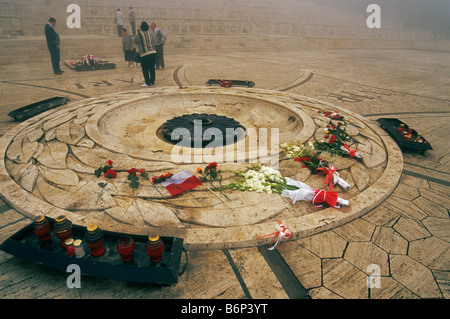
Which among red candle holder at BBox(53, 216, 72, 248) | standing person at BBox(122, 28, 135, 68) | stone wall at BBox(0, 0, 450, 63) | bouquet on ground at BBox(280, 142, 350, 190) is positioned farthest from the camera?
stone wall at BBox(0, 0, 450, 63)

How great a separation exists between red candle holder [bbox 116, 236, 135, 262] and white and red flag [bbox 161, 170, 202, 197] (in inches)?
40.0

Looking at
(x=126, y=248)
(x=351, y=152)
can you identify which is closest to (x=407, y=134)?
(x=351, y=152)

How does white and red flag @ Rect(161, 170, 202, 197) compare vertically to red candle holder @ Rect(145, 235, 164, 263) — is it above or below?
above

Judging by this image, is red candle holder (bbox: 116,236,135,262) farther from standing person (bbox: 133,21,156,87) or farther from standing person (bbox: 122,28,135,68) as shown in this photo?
standing person (bbox: 122,28,135,68)

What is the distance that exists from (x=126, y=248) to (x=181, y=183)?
1287 mm

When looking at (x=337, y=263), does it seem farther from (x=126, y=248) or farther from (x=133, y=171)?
(x=133, y=171)

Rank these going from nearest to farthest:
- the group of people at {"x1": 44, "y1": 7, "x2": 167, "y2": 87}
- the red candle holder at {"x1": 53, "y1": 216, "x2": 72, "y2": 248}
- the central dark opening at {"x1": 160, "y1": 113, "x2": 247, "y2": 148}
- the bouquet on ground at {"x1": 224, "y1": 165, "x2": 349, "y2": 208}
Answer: the red candle holder at {"x1": 53, "y1": 216, "x2": 72, "y2": 248}
the bouquet on ground at {"x1": 224, "y1": 165, "x2": 349, "y2": 208}
the central dark opening at {"x1": 160, "y1": 113, "x2": 247, "y2": 148}
the group of people at {"x1": 44, "y1": 7, "x2": 167, "y2": 87}

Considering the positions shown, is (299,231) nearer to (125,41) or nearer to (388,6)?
(125,41)

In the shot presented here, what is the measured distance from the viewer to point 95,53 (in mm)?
13062

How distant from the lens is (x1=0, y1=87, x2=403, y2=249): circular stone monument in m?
2.81

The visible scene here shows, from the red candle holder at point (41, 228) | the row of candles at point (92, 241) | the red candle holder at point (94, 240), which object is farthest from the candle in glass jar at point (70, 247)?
the red candle holder at point (41, 228)

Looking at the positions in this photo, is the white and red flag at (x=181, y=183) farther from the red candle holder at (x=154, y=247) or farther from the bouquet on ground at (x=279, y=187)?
the red candle holder at (x=154, y=247)

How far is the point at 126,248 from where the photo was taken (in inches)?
82.2

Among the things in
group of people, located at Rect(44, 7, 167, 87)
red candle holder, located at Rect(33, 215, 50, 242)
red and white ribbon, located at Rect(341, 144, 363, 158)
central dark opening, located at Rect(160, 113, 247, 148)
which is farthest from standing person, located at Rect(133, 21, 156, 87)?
red candle holder, located at Rect(33, 215, 50, 242)
